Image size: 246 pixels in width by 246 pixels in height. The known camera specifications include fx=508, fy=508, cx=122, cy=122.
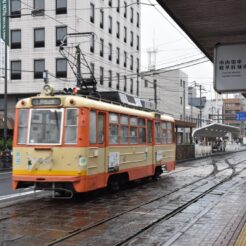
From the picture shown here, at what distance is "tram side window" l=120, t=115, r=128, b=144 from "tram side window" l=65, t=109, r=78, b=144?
2904 mm

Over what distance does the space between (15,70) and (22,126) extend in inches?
1560

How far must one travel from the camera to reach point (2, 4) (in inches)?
1396

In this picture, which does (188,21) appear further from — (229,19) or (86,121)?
(86,121)

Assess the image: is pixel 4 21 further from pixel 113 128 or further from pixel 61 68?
pixel 113 128

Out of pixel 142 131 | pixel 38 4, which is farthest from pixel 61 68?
pixel 142 131

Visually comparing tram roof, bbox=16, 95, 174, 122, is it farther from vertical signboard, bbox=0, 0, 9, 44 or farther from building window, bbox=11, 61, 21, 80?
building window, bbox=11, 61, 21, 80

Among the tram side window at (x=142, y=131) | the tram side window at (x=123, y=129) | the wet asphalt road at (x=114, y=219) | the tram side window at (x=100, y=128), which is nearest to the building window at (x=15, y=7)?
the tram side window at (x=142, y=131)

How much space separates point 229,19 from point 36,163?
6.68 m

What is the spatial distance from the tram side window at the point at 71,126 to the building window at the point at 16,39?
133 ft

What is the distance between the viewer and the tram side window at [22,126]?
45.6 ft

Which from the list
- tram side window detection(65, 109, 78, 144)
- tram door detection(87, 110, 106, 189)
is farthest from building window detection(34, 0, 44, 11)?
tram side window detection(65, 109, 78, 144)

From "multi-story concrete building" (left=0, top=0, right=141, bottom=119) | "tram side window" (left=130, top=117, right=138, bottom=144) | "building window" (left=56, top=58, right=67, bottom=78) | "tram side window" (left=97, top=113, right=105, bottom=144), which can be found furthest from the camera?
"building window" (left=56, top=58, right=67, bottom=78)

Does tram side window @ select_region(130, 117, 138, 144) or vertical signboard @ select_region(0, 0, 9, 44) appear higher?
vertical signboard @ select_region(0, 0, 9, 44)

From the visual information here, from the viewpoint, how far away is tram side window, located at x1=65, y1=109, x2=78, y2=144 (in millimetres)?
13445
